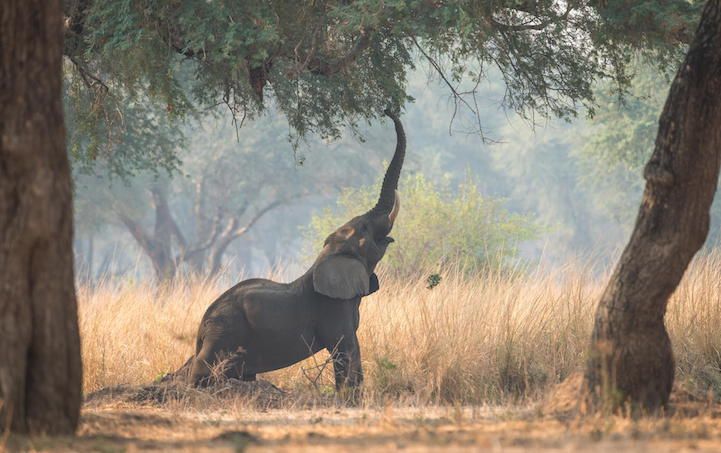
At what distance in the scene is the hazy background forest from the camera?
21358 millimetres

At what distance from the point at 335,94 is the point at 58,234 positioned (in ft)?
22.3

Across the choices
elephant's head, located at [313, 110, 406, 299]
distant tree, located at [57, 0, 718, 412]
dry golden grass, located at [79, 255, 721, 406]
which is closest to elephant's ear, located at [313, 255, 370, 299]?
elephant's head, located at [313, 110, 406, 299]

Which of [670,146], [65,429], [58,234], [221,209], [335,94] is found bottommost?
[65,429]

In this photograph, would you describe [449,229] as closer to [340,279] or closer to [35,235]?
[340,279]

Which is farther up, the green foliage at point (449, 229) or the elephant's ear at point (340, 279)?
the green foliage at point (449, 229)

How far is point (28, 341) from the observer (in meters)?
5.52

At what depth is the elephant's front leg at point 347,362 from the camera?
991 cm

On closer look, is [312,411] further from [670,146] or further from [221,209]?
[221,209]

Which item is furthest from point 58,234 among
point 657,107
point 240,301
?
point 657,107

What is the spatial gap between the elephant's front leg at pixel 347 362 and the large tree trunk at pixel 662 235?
135 inches

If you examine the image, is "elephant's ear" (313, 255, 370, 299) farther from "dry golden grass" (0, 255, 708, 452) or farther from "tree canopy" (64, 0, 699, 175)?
"tree canopy" (64, 0, 699, 175)

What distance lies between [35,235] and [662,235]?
3558 millimetres

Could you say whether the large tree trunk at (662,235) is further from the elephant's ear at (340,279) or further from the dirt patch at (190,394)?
the elephant's ear at (340,279)

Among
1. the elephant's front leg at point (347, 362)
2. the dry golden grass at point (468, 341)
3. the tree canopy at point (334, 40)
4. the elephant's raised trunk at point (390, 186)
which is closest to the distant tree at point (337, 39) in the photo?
the tree canopy at point (334, 40)
